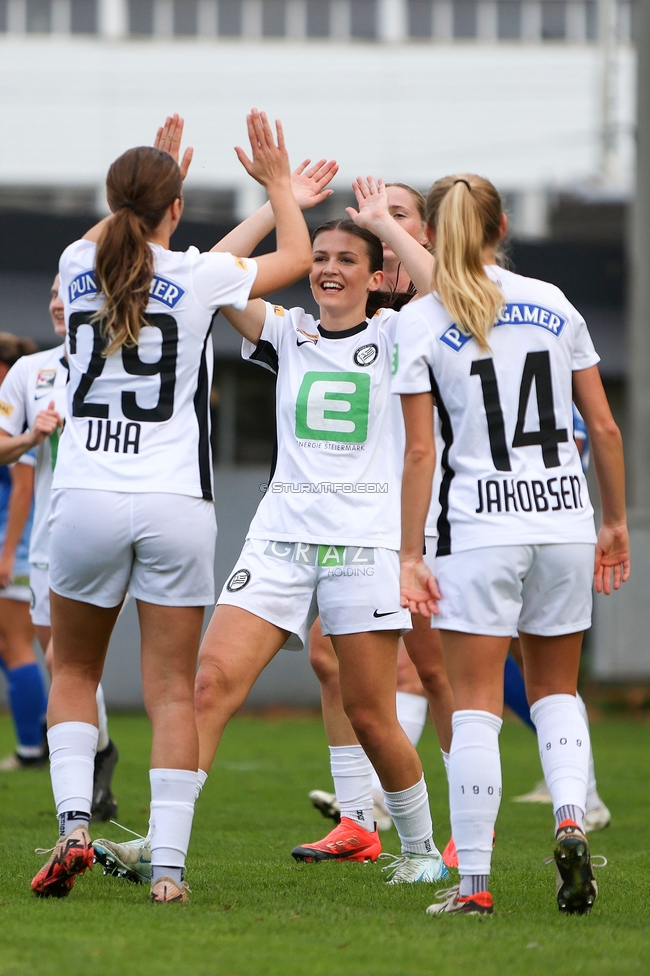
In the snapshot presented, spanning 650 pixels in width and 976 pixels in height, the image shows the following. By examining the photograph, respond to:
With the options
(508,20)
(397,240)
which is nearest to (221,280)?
(397,240)

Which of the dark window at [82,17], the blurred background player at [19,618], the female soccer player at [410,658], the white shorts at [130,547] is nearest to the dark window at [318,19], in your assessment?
the dark window at [82,17]

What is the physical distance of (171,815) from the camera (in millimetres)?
4027

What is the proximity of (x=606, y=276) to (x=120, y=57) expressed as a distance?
1907cm

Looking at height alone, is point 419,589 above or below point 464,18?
below

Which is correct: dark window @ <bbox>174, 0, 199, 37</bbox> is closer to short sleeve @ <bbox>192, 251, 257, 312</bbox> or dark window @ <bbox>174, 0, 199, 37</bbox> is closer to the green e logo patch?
the green e logo patch

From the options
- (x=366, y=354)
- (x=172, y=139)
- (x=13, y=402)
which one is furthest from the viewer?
(x=13, y=402)

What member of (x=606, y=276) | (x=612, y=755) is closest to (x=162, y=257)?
(x=612, y=755)

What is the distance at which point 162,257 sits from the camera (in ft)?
13.3

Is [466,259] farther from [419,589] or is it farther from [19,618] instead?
[19,618]

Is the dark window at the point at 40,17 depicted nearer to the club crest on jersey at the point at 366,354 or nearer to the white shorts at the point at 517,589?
the club crest on jersey at the point at 366,354

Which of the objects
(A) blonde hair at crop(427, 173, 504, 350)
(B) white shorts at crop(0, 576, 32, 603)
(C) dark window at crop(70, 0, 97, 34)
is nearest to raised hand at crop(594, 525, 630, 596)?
(A) blonde hair at crop(427, 173, 504, 350)

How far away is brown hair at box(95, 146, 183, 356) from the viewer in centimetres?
398

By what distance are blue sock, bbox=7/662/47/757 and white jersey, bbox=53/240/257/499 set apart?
4477 mm

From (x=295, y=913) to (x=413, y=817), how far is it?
0.85m
